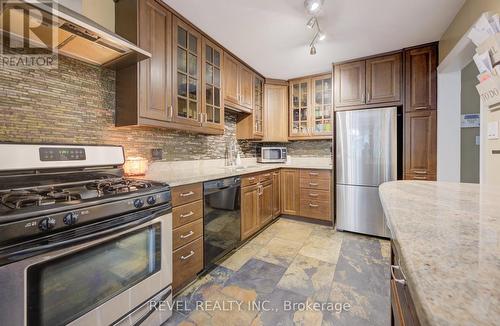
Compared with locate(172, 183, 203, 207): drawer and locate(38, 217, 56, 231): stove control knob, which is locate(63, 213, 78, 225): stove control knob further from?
locate(172, 183, 203, 207): drawer

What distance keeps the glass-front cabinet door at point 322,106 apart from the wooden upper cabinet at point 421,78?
99cm

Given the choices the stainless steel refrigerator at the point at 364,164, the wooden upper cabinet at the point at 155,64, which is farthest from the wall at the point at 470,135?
the wooden upper cabinet at the point at 155,64

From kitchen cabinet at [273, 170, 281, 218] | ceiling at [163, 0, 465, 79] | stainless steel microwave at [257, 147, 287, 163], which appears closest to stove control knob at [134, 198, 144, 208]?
ceiling at [163, 0, 465, 79]

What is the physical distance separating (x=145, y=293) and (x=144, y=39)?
5.74 feet

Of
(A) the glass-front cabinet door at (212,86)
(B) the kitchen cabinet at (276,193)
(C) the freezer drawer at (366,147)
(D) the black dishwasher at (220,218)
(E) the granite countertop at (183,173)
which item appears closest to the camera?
(E) the granite countertop at (183,173)

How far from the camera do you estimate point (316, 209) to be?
3.02 m

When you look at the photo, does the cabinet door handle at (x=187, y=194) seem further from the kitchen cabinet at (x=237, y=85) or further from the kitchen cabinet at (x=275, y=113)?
the kitchen cabinet at (x=275, y=113)

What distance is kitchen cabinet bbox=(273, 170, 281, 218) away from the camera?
10.1ft

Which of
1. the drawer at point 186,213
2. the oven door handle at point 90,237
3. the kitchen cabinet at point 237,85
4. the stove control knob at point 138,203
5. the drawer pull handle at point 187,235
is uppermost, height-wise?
the kitchen cabinet at point 237,85

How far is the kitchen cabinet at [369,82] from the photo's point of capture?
2.55 meters

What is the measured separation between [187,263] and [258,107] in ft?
8.07

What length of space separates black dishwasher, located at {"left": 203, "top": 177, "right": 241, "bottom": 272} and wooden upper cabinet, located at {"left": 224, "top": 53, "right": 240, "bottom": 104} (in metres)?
1.08

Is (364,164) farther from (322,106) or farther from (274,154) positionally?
(274,154)

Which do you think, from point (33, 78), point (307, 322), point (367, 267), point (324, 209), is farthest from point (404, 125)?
point (33, 78)
